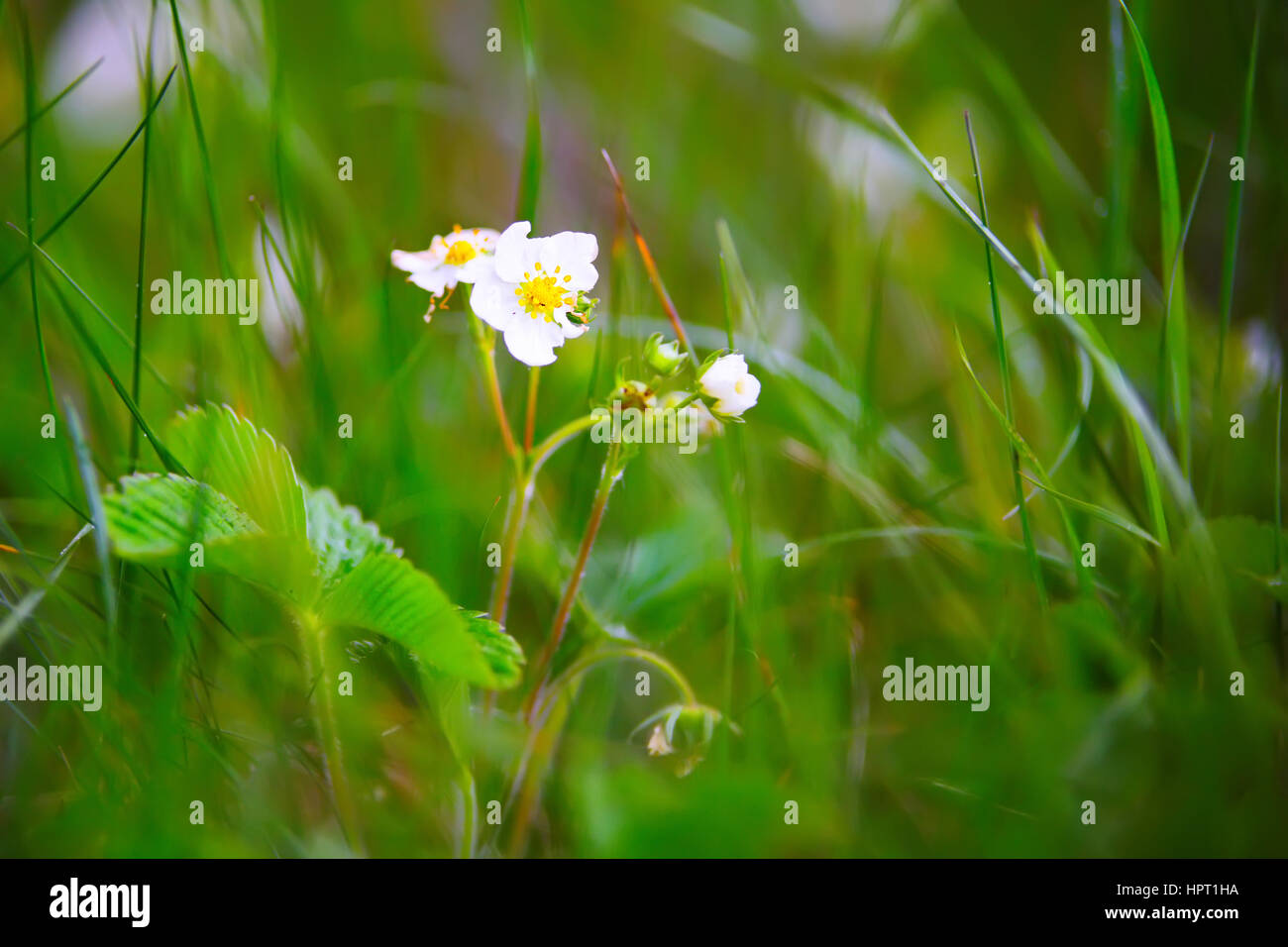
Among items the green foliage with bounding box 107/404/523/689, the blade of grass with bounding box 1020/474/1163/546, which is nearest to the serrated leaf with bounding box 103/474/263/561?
the green foliage with bounding box 107/404/523/689

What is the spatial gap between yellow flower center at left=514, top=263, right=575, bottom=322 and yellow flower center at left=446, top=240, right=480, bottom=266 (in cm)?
6

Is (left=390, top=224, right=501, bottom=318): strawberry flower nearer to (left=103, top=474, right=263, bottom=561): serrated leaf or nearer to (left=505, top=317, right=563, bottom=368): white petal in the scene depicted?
(left=505, top=317, right=563, bottom=368): white petal

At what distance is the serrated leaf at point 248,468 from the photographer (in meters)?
0.59

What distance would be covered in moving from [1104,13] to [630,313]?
88 cm

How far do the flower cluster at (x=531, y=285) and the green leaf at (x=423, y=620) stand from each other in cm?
17

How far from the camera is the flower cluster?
2.02 feet

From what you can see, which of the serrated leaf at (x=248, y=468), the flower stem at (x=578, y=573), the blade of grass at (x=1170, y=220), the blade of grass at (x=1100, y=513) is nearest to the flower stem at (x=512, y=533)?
the flower stem at (x=578, y=573)

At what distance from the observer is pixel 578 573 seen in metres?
0.65

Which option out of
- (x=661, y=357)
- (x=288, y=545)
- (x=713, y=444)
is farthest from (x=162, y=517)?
(x=713, y=444)

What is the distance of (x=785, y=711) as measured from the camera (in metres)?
0.69

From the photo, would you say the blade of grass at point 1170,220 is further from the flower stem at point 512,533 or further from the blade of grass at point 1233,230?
the flower stem at point 512,533

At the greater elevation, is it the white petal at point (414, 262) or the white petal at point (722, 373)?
the white petal at point (414, 262)

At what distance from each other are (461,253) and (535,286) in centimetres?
7

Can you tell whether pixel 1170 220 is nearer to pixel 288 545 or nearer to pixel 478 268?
pixel 478 268
